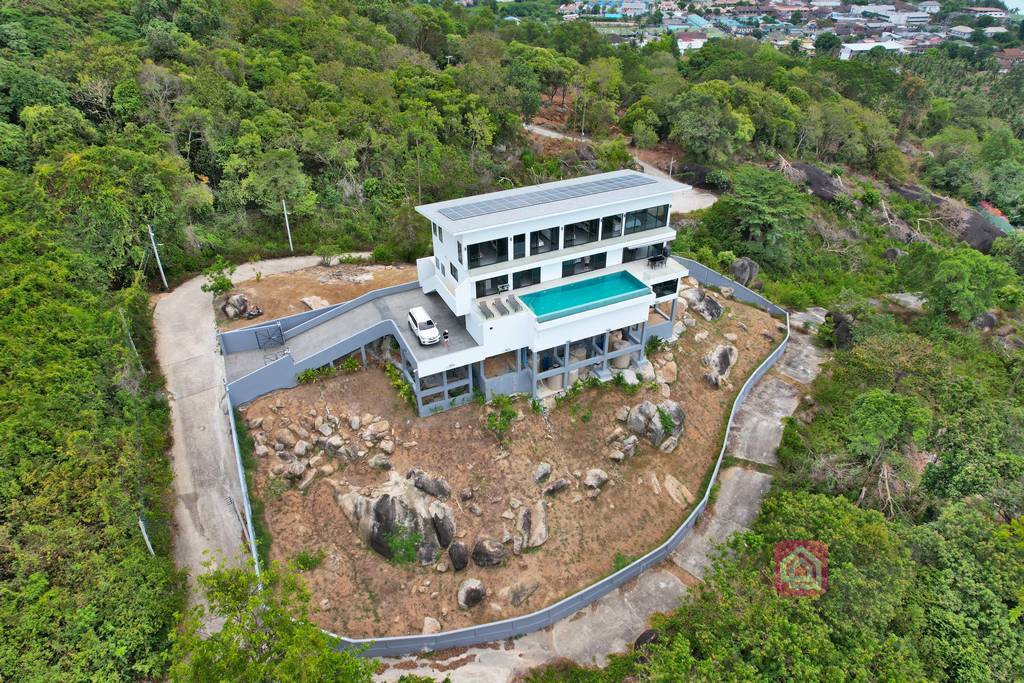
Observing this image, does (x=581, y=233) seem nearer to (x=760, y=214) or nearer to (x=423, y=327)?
(x=423, y=327)

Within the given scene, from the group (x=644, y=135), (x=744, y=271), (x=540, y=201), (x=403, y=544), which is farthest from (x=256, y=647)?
(x=644, y=135)

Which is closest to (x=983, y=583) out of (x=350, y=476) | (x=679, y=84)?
(x=350, y=476)

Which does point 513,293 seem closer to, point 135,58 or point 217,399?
point 217,399

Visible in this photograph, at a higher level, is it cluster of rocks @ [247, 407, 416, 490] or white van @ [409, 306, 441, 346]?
white van @ [409, 306, 441, 346]

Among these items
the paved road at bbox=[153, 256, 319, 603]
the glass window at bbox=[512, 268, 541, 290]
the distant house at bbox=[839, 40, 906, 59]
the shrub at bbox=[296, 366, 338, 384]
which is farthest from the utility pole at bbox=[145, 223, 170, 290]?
the distant house at bbox=[839, 40, 906, 59]

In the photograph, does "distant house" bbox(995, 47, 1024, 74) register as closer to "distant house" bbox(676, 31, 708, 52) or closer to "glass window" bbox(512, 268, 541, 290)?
"distant house" bbox(676, 31, 708, 52)

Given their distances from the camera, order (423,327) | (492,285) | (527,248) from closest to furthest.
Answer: (423,327) → (492,285) → (527,248)
